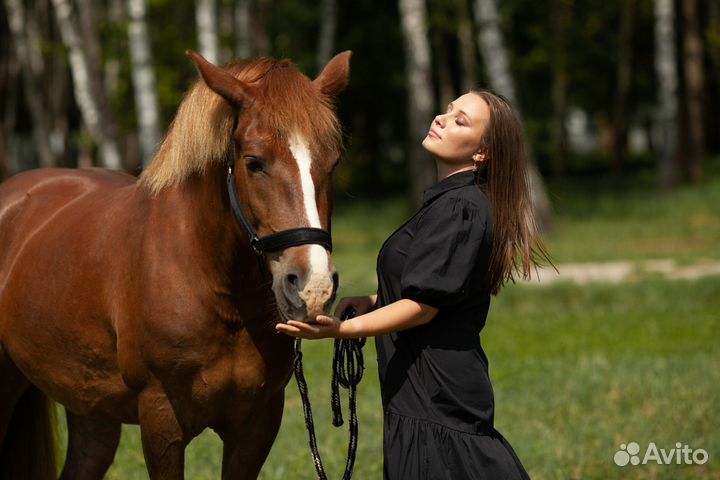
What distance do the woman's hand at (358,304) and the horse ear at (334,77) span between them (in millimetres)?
729

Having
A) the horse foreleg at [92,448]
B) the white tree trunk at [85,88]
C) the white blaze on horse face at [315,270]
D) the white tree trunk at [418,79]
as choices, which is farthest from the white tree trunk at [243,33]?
the white blaze on horse face at [315,270]

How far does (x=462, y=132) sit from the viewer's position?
135 inches

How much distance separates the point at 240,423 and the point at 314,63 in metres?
23.8

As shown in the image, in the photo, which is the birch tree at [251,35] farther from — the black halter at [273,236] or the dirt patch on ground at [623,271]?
the black halter at [273,236]

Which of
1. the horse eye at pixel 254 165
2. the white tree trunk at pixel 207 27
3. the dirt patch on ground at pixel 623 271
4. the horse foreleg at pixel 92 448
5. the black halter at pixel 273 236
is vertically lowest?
the dirt patch on ground at pixel 623 271

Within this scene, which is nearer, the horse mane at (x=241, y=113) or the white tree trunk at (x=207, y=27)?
the horse mane at (x=241, y=113)

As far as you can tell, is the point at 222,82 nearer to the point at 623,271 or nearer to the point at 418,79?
the point at 623,271

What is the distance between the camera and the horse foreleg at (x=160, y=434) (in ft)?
12.0

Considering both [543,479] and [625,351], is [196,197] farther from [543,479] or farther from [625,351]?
[625,351]

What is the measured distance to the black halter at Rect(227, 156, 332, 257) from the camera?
3.14 meters

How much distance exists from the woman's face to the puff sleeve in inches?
7.3

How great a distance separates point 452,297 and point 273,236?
23.5 inches

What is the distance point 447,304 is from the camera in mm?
3293

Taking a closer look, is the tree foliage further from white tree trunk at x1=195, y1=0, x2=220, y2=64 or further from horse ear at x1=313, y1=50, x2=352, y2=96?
horse ear at x1=313, y1=50, x2=352, y2=96
